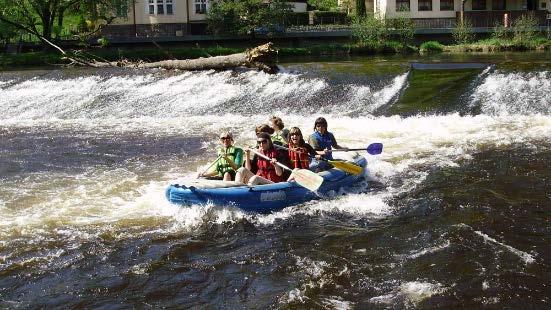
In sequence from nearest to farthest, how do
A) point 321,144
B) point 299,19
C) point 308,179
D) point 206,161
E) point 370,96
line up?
point 308,179
point 321,144
point 206,161
point 370,96
point 299,19

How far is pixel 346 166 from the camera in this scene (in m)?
9.80

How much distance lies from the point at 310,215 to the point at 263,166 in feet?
3.38

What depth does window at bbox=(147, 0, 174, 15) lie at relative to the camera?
40.9m

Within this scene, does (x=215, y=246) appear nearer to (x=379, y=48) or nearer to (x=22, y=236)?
(x=22, y=236)

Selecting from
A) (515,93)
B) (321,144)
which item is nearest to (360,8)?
(515,93)

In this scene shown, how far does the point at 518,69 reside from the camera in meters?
19.0

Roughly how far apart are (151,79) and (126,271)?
51.6 feet

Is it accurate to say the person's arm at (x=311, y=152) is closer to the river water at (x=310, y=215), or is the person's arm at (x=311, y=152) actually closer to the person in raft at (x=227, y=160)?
the river water at (x=310, y=215)

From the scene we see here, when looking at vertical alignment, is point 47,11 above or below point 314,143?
above

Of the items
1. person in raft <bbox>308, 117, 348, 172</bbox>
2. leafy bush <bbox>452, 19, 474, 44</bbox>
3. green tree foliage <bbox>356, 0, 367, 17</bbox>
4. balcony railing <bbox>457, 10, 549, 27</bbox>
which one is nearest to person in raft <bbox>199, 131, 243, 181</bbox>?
person in raft <bbox>308, 117, 348, 172</bbox>

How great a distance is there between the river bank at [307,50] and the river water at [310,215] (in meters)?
13.9

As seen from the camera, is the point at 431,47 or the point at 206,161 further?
the point at 431,47

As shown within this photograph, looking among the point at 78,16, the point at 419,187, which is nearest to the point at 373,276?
the point at 419,187

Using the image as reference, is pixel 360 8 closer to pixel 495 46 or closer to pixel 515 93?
pixel 495 46
